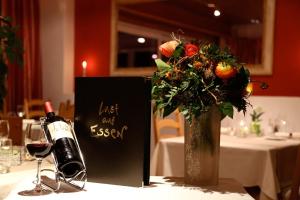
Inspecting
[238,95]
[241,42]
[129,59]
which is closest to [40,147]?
[238,95]

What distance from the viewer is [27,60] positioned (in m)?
6.46

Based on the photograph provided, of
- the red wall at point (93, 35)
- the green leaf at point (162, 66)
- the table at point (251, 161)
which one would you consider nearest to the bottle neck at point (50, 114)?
the green leaf at point (162, 66)

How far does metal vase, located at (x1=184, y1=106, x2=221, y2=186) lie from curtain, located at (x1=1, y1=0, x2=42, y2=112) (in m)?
5.51

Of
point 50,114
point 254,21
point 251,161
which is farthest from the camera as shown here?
point 254,21

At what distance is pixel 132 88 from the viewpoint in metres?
1.22

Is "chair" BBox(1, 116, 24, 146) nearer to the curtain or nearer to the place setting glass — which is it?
the place setting glass

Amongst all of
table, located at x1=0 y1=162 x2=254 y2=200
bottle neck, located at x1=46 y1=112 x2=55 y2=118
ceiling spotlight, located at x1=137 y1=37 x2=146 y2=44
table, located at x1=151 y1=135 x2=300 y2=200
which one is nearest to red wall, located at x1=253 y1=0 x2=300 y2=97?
table, located at x1=151 y1=135 x2=300 y2=200

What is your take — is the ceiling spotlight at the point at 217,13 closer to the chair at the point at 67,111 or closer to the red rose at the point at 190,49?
the chair at the point at 67,111

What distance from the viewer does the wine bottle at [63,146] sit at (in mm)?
1169

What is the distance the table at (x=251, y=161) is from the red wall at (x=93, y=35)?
3.03 metres

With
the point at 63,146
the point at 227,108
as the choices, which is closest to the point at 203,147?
the point at 227,108

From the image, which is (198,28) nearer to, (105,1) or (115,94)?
(105,1)

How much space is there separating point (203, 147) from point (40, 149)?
1.54ft

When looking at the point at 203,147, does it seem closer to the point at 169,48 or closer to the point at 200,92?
the point at 200,92
